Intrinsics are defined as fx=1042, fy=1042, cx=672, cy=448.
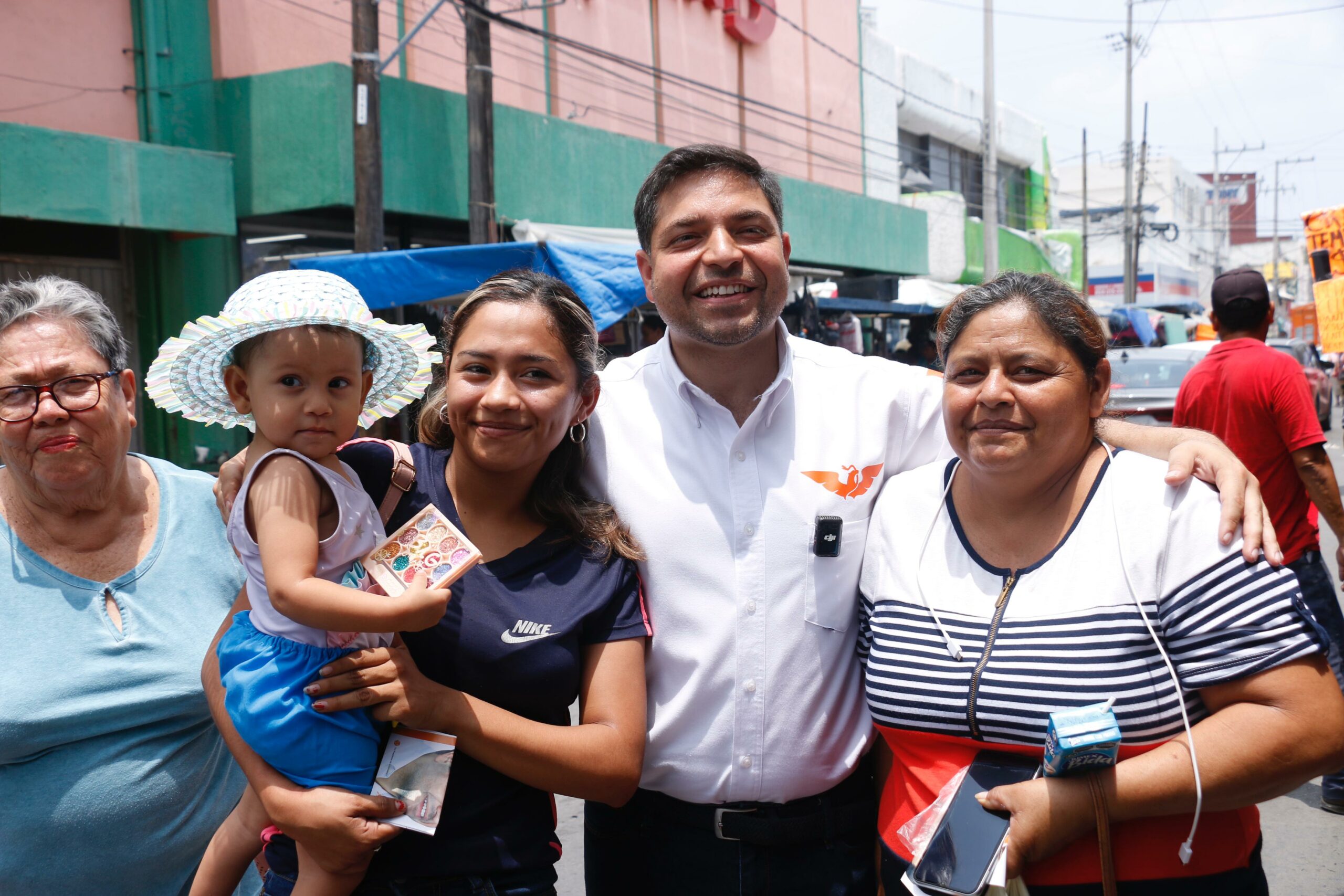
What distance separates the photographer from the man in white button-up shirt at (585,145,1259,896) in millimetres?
2396

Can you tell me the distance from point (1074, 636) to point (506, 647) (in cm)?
112

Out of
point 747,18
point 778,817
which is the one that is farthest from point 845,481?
point 747,18

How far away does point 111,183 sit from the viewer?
8.56 m

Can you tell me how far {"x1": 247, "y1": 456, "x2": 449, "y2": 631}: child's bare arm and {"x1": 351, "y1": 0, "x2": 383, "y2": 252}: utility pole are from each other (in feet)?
24.7

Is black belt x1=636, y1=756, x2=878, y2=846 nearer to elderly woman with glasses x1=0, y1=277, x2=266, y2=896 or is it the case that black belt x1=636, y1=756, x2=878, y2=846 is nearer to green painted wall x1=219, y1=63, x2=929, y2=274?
elderly woman with glasses x1=0, y1=277, x2=266, y2=896

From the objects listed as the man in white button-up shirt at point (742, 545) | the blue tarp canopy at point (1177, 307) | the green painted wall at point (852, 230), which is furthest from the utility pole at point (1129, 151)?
the man in white button-up shirt at point (742, 545)

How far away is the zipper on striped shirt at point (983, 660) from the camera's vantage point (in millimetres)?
2080

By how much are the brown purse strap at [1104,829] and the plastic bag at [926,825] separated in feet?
0.50

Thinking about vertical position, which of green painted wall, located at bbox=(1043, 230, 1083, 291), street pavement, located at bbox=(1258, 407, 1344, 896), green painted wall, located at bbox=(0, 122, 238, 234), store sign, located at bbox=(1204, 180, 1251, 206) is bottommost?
street pavement, located at bbox=(1258, 407, 1344, 896)

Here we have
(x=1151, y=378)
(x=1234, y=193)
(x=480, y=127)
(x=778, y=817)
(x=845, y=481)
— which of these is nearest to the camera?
(x=778, y=817)

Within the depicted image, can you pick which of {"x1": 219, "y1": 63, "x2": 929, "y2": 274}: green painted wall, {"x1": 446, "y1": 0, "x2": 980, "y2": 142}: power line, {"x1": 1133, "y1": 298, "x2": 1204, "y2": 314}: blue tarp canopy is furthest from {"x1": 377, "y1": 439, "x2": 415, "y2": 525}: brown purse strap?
{"x1": 1133, "y1": 298, "x2": 1204, "y2": 314}: blue tarp canopy

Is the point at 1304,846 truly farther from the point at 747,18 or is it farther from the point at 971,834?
the point at 747,18

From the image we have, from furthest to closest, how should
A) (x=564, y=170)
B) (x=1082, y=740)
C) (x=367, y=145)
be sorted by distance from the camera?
(x=564, y=170), (x=367, y=145), (x=1082, y=740)

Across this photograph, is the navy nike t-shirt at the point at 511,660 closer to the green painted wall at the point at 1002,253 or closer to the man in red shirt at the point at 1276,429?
the man in red shirt at the point at 1276,429
